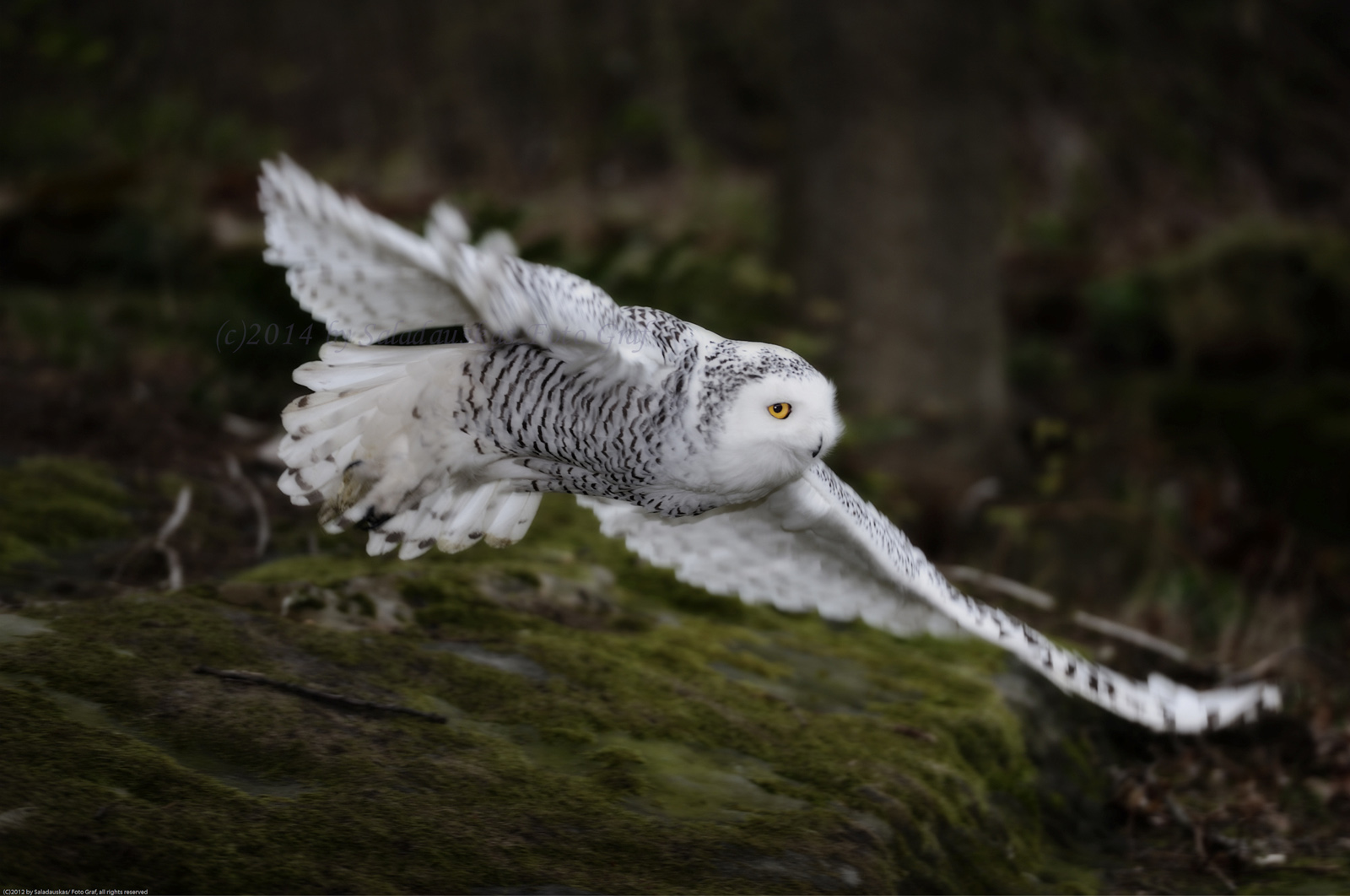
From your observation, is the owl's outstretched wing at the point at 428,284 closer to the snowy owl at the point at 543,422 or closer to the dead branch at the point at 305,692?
the snowy owl at the point at 543,422

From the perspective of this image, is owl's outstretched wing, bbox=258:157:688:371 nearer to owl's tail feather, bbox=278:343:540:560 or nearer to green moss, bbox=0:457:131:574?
owl's tail feather, bbox=278:343:540:560

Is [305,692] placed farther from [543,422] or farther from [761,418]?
[761,418]

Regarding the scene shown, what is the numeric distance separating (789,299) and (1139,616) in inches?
131

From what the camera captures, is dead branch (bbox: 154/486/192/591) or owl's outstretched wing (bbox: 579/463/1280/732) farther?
dead branch (bbox: 154/486/192/591)

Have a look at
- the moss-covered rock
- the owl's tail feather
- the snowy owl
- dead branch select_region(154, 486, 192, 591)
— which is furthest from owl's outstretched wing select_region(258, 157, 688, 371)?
dead branch select_region(154, 486, 192, 591)

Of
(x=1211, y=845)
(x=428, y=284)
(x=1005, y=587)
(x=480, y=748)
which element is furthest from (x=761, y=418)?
(x=1005, y=587)

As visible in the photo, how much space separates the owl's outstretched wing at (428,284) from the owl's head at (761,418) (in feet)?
0.75

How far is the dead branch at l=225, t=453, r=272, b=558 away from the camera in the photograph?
4812mm

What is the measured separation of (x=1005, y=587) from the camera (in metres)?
5.62

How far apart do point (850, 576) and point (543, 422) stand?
1368 mm

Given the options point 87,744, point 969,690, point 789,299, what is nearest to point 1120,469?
point 789,299

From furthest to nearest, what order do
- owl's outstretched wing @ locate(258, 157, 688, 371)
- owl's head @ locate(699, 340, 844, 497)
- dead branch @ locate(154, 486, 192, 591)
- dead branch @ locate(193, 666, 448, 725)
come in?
dead branch @ locate(154, 486, 192, 591) → owl's head @ locate(699, 340, 844, 497) → dead branch @ locate(193, 666, 448, 725) → owl's outstretched wing @ locate(258, 157, 688, 371)

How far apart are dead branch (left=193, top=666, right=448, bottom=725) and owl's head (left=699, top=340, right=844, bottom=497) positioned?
3.61 feet

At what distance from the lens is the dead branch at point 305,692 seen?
119 inches
